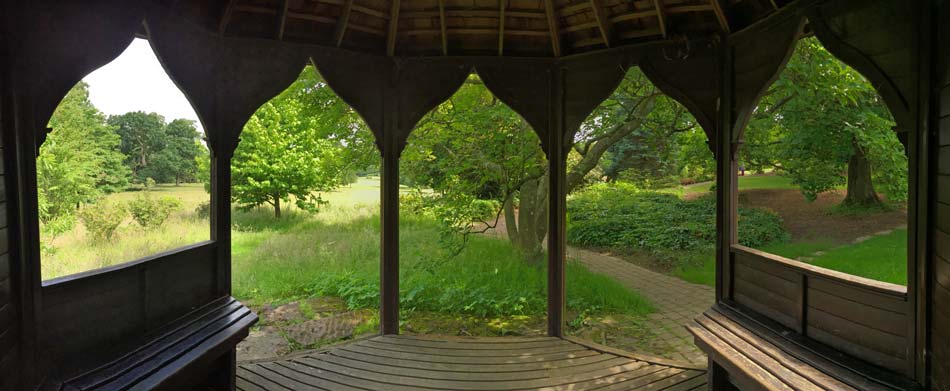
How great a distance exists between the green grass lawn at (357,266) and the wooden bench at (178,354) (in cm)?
356

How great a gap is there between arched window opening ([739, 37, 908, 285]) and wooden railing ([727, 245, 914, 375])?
1456 millimetres

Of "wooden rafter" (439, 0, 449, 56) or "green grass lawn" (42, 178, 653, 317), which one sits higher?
"wooden rafter" (439, 0, 449, 56)

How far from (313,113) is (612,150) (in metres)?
9.33

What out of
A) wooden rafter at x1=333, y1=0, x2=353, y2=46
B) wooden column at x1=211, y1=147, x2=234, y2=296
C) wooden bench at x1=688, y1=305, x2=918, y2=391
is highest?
wooden rafter at x1=333, y1=0, x2=353, y2=46

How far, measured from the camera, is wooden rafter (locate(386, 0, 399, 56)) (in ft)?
13.0

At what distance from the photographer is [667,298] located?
7590 millimetres

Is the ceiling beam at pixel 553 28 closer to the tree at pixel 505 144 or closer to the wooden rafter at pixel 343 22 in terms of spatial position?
the wooden rafter at pixel 343 22

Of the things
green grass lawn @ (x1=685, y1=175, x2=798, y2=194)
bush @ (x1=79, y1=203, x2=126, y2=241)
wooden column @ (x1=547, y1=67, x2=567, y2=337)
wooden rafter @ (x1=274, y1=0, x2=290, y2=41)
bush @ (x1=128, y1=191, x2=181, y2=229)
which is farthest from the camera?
green grass lawn @ (x1=685, y1=175, x2=798, y2=194)

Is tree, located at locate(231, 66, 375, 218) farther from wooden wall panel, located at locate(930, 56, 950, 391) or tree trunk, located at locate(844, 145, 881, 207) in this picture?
tree trunk, located at locate(844, 145, 881, 207)

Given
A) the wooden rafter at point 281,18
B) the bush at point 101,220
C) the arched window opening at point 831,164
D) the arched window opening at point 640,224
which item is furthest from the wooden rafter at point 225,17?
the bush at point 101,220

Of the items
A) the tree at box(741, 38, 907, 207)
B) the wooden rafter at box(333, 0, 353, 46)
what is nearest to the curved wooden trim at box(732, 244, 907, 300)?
the tree at box(741, 38, 907, 207)

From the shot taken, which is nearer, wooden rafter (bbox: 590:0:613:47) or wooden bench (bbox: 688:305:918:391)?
wooden bench (bbox: 688:305:918:391)

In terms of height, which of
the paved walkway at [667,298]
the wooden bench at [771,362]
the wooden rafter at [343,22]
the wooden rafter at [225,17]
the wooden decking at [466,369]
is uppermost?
the wooden rafter at [343,22]

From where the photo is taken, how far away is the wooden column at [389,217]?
4.46m
